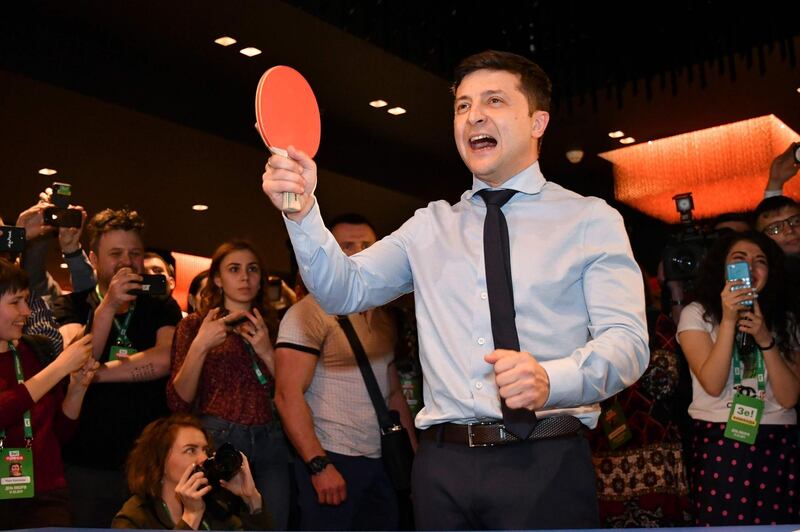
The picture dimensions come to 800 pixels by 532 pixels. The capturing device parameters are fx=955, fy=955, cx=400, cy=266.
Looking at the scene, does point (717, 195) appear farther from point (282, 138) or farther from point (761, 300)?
point (282, 138)

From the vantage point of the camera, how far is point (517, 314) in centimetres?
174

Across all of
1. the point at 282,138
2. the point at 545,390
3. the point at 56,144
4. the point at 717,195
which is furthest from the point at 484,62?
the point at 717,195

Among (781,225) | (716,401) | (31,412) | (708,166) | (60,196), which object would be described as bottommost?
(716,401)

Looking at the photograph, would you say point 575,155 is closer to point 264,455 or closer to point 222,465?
point 264,455

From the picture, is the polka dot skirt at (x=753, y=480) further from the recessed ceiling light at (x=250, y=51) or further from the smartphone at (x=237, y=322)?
the recessed ceiling light at (x=250, y=51)

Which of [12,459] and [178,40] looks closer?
[12,459]

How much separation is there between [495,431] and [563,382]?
0.72 feet

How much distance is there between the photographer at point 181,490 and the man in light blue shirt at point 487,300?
3.17 ft

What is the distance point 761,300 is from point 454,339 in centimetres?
181

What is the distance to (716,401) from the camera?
3.07m

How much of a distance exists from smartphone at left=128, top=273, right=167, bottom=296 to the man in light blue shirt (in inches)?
61.5

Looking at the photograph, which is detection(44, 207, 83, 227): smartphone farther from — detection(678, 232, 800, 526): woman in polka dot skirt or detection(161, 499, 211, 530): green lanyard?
detection(678, 232, 800, 526): woman in polka dot skirt

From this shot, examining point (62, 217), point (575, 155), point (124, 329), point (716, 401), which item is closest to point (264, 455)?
point (124, 329)

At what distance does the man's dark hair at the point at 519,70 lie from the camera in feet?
6.17
